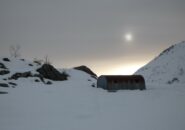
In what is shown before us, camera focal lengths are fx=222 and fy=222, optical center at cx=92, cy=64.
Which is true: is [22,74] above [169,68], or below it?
below

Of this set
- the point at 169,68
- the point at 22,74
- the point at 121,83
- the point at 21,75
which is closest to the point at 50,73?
the point at 22,74

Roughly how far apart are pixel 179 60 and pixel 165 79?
17171mm

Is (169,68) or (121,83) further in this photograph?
(169,68)

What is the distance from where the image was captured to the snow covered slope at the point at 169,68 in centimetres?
8081

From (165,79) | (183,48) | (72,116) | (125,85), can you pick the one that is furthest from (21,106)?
(183,48)

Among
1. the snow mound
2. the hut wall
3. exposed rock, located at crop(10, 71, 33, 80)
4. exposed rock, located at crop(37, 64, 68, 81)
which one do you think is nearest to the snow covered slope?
the hut wall

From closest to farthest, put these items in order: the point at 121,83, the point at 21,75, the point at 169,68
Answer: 1. the point at 121,83
2. the point at 21,75
3. the point at 169,68

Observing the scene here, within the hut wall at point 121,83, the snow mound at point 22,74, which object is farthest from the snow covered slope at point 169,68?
the snow mound at point 22,74

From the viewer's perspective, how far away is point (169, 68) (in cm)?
9219

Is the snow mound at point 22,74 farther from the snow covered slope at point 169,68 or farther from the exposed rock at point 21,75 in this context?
the snow covered slope at point 169,68

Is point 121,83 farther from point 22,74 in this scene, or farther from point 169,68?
point 169,68

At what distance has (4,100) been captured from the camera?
94.7 ft

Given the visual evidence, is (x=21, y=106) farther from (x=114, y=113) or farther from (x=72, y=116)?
(x=114, y=113)

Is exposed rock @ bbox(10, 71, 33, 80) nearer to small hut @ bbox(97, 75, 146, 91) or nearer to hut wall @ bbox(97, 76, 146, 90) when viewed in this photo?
small hut @ bbox(97, 75, 146, 91)
